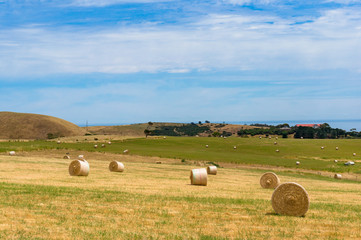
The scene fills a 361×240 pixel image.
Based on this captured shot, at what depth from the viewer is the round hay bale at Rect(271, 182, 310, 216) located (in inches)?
715

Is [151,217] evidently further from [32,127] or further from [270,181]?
[32,127]

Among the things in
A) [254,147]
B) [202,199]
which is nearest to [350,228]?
[202,199]

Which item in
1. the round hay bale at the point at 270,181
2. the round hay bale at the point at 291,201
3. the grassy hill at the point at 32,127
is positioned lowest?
the round hay bale at the point at 270,181

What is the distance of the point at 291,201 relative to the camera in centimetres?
1831

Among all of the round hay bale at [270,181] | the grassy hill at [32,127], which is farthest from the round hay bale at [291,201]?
the grassy hill at [32,127]

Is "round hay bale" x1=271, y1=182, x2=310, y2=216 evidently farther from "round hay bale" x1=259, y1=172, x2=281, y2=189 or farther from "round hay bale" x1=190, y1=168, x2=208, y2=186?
"round hay bale" x1=259, y1=172, x2=281, y2=189

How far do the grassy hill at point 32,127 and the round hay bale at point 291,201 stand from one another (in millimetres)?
163485

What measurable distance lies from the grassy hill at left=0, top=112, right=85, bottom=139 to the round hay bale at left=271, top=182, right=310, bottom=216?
16349cm

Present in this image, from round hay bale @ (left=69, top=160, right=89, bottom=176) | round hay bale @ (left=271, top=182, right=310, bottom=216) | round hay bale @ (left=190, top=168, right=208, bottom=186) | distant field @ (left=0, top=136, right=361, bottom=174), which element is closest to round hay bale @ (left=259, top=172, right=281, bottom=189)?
round hay bale @ (left=190, top=168, right=208, bottom=186)

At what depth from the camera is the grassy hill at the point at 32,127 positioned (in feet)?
580

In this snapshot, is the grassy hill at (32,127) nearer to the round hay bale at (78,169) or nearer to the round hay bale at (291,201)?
the round hay bale at (78,169)

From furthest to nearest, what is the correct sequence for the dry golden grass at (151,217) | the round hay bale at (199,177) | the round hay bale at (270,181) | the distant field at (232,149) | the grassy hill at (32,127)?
the grassy hill at (32,127)
the distant field at (232,149)
the round hay bale at (270,181)
the round hay bale at (199,177)
the dry golden grass at (151,217)

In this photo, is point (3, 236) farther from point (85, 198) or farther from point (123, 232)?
point (85, 198)

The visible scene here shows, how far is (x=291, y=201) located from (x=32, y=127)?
593ft
